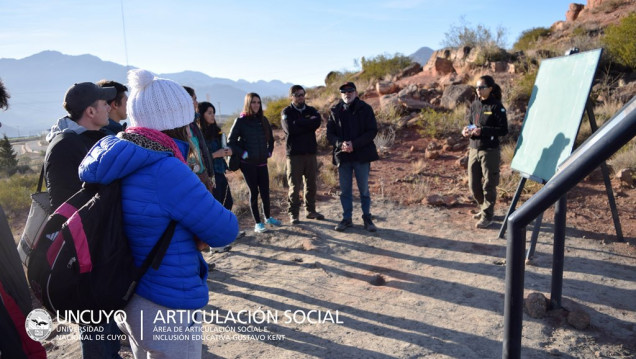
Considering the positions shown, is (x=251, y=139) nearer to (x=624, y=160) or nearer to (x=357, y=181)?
(x=357, y=181)

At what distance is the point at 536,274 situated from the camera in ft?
13.6

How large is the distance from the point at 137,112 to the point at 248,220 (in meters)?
4.99

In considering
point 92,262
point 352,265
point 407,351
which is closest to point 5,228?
point 92,262

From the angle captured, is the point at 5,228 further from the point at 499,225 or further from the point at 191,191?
the point at 499,225

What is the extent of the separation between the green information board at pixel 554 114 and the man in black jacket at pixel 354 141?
70.8 inches

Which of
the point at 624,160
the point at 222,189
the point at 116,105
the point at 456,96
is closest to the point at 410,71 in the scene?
the point at 456,96

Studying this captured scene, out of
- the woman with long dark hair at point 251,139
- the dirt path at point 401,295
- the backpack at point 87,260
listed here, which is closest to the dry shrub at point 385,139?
the dirt path at point 401,295

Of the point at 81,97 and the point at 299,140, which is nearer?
the point at 81,97

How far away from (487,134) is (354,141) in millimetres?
1636

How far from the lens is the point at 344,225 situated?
18.9 feet

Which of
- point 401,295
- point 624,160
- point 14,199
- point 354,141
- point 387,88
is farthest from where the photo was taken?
point 387,88

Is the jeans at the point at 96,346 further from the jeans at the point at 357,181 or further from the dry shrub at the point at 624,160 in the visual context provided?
the dry shrub at the point at 624,160

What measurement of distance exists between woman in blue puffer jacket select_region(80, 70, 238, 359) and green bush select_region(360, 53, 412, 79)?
18.4 meters

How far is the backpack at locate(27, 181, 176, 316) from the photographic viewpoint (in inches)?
60.4
